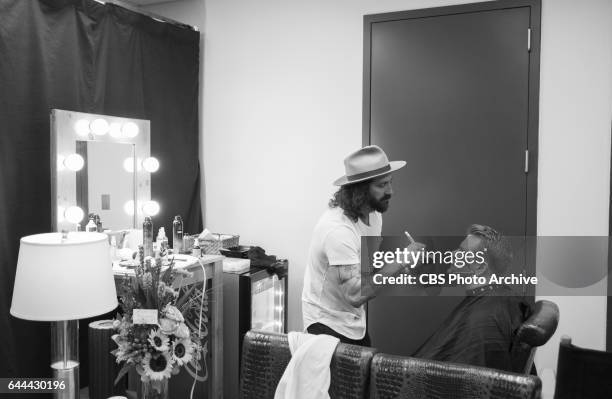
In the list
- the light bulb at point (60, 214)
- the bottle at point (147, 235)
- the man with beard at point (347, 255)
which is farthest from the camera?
the bottle at point (147, 235)

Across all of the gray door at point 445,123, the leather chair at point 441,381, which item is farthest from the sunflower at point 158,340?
the gray door at point 445,123

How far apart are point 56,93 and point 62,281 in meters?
1.40

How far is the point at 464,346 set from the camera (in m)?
1.90

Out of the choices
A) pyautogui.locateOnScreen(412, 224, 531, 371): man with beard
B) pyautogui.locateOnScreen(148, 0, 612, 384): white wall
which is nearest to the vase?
pyautogui.locateOnScreen(412, 224, 531, 371): man with beard

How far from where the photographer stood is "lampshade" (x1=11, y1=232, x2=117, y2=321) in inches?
67.4

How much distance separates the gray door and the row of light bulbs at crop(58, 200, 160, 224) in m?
1.33

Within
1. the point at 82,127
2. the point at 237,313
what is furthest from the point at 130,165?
the point at 237,313

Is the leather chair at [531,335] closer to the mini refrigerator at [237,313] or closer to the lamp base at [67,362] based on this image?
the lamp base at [67,362]

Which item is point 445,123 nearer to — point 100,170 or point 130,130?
point 130,130

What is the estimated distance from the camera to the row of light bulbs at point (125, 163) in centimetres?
273

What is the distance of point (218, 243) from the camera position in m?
3.37

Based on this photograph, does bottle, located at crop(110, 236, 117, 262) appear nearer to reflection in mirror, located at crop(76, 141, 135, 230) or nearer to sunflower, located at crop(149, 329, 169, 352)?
reflection in mirror, located at crop(76, 141, 135, 230)

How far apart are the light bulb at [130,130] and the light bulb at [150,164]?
0.55ft

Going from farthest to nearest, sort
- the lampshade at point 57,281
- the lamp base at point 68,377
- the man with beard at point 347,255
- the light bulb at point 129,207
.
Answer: the light bulb at point 129,207
the man with beard at point 347,255
the lamp base at point 68,377
the lampshade at point 57,281
